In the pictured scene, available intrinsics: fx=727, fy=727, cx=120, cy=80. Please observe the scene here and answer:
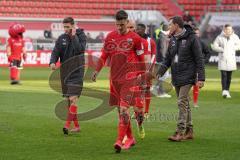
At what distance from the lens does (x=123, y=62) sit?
36.9ft

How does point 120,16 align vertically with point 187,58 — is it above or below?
above

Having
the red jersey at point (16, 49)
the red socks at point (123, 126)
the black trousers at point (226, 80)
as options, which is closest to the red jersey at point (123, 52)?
the red socks at point (123, 126)

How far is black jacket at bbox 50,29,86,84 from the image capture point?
13.1 meters

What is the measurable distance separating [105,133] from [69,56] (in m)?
1.53

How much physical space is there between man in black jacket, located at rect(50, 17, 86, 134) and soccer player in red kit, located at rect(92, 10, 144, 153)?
67.7 inches

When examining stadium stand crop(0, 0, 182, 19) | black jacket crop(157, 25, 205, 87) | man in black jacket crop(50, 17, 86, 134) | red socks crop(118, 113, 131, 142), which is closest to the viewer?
red socks crop(118, 113, 131, 142)

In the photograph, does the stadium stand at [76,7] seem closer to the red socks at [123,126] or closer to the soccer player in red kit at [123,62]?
the soccer player in red kit at [123,62]

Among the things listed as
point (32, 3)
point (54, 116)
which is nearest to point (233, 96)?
point (54, 116)

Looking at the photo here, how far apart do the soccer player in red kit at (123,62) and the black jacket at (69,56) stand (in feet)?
5.60

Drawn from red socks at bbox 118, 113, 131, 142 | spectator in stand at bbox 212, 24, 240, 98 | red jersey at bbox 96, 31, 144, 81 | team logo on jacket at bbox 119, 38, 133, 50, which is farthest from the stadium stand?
red socks at bbox 118, 113, 131, 142

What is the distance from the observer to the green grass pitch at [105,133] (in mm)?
10539

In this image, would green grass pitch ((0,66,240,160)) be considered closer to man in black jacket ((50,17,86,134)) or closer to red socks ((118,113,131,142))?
red socks ((118,113,131,142))

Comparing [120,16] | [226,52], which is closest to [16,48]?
[226,52]

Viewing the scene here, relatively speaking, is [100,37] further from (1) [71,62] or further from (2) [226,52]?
(1) [71,62]
